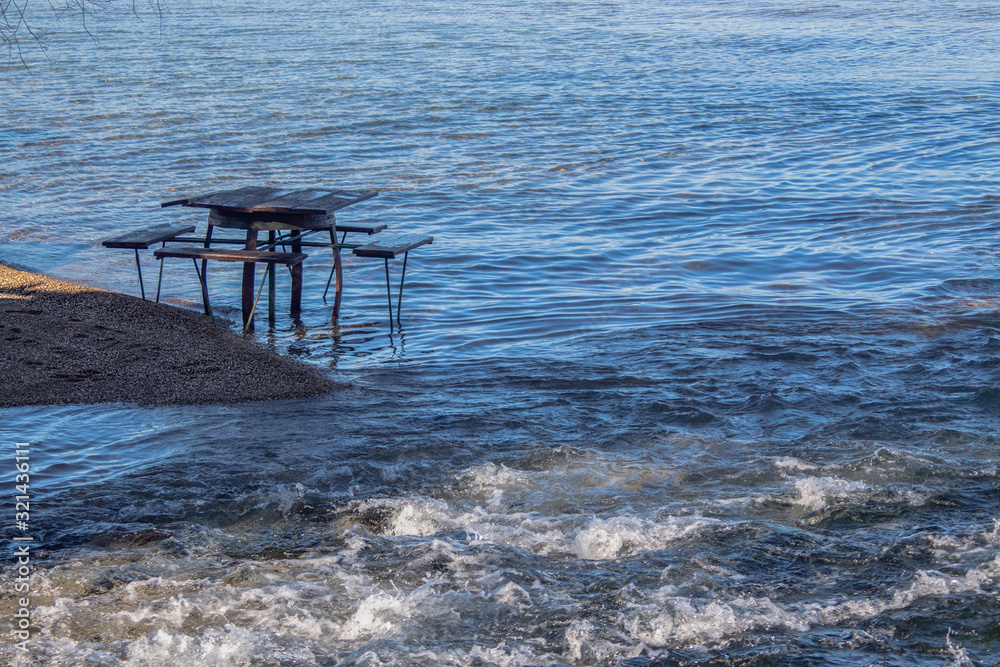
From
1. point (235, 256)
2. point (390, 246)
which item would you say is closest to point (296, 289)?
point (235, 256)

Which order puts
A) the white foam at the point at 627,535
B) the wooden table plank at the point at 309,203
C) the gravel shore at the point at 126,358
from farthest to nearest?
1. the wooden table plank at the point at 309,203
2. the gravel shore at the point at 126,358
3. the white foam at the point at 627,535

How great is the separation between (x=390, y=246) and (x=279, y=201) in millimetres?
898

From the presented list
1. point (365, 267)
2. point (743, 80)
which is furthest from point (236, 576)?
point (743, 80)

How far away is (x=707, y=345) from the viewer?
7.32 m

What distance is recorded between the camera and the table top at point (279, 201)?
7184 mm

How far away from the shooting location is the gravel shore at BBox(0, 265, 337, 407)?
628cm

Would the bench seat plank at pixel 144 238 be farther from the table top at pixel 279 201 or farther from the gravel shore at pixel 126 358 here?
the gravel shore at pixel 126 358

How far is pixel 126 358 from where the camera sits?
6754 mm

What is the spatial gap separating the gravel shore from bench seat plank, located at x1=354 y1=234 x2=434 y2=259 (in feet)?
3.25

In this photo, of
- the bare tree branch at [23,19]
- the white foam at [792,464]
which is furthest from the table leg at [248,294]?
the white foam at [792,464]

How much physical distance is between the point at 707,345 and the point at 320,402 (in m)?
2.94

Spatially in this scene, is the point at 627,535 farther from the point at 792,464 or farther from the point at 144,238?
the point at 144,238

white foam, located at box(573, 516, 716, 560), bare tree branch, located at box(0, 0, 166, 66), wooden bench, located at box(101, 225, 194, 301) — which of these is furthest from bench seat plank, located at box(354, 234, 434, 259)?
white foam, located at box(573, 516, 716, 560)

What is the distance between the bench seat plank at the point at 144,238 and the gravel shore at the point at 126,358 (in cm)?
52
